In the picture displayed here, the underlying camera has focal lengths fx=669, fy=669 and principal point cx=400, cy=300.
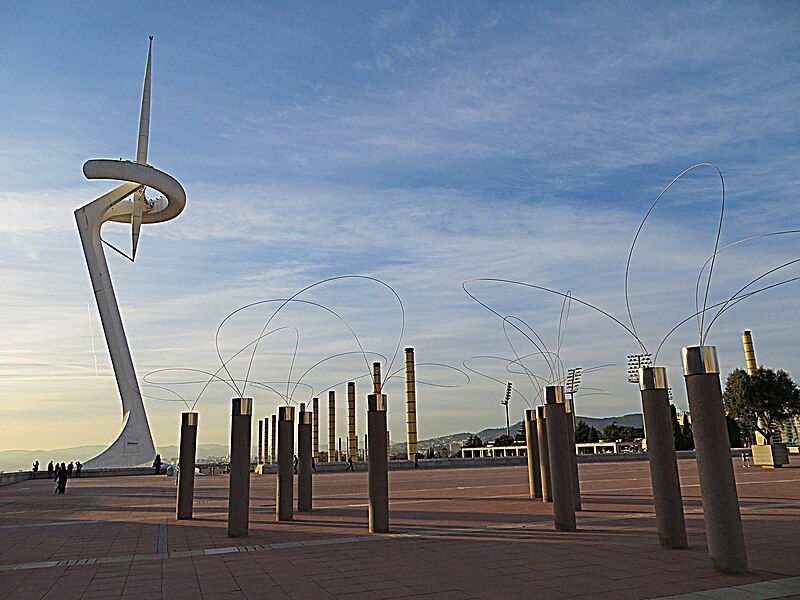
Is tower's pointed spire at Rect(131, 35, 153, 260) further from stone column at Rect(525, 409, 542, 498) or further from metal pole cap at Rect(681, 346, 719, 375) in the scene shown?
metal pole cap at Rect(681, 346, 719, 375)

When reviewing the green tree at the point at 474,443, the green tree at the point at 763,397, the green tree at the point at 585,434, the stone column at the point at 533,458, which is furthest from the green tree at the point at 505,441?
the stone column at the point at 533,458

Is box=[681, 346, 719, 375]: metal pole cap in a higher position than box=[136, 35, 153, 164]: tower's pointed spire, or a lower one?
lower

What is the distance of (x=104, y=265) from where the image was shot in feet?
168

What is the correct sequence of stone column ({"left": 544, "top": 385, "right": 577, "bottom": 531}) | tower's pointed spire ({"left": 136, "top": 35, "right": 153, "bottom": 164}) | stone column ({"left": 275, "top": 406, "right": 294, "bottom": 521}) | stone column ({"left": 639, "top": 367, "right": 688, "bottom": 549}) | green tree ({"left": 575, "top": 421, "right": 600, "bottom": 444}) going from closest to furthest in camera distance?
stone column ({"left": 639, "top": 367, "right": 688, "bottom": 549}) → stone column ({"left": 544, "top": 385, "right": 577, "bottom": 531}) → stone column ({"left": 275, "top": 406, "right": 294, "bottom": 521}) → tower's pointed spire ({"left": 136, "top": 35, "right": 153, "bottom": 164}) → green tree ({"left": 575, "top": 421, "right": 600, "bottom": 444})

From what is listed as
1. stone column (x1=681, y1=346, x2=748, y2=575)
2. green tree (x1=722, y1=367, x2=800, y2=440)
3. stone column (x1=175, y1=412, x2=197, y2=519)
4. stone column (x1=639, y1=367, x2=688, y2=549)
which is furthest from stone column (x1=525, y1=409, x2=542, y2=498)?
green tree (x1=722, y1=367, x2=800, y2=440)

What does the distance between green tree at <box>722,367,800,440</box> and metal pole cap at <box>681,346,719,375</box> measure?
157 feet

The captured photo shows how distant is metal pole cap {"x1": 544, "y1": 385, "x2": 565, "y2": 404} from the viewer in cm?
1302

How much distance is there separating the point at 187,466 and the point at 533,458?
9.91m

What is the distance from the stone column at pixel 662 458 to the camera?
380 inches

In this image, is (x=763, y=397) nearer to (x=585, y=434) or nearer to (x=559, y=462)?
(x=585, y=434)

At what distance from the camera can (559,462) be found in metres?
12.4

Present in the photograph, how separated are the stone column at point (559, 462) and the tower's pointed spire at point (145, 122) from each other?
4441 cm

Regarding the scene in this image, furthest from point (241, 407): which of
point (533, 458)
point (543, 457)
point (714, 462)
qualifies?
point (533, 458)

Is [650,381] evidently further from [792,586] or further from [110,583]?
[110,583]
